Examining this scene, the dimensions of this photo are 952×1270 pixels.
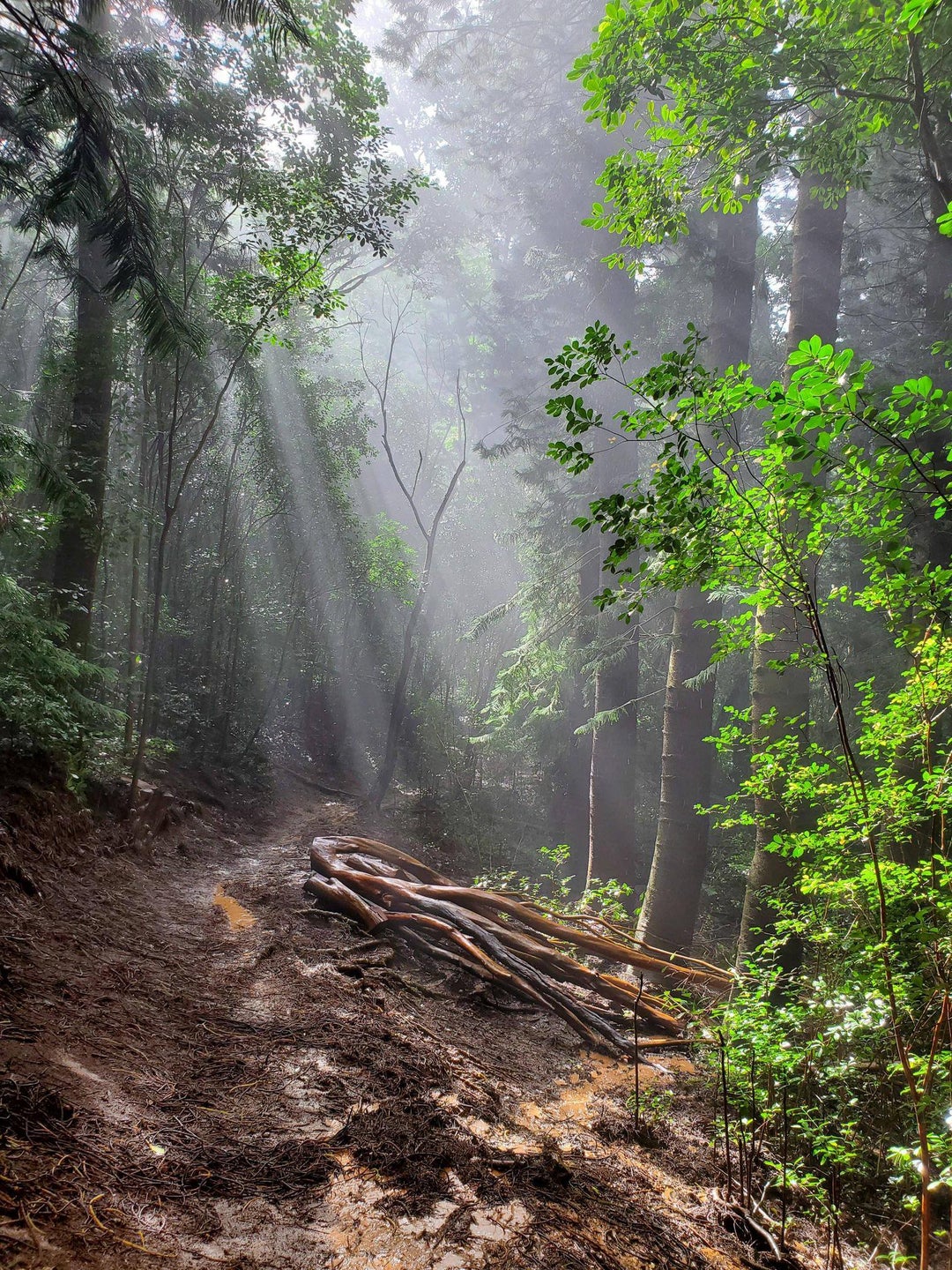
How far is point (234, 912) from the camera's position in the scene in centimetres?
601

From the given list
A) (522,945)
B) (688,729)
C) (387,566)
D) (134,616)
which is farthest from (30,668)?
(387,566)

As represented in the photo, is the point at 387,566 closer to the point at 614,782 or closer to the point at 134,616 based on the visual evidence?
the point at 134,616

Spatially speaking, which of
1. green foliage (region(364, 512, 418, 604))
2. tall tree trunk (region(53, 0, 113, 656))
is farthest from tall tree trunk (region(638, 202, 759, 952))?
green foliage (region(364, 512, 418, 604))

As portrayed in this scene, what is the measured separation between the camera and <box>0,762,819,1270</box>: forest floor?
201 centimetres

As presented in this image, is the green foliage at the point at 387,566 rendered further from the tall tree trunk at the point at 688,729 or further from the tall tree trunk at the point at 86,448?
the tall tree trunk at the point at 688,729

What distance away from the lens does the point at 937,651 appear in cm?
308

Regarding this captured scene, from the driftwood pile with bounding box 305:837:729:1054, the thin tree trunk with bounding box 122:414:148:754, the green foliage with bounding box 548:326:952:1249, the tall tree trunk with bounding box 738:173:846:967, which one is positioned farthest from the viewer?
the thin tree trunk with bounding box 122:414:148:754

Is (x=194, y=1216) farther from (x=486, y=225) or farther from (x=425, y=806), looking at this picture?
(x=486, y=225)

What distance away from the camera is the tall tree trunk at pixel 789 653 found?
215 inches

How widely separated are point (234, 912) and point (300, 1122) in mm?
3659

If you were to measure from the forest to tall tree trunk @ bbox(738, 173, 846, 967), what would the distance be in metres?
0.06

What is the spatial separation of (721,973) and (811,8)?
6.59m

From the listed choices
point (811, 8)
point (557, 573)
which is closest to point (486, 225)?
point (557, 573)

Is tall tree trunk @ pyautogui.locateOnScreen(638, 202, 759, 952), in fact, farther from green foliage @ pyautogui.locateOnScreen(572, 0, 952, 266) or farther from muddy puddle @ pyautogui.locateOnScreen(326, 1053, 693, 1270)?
muddy puddle @ pyautogui.locateOnScreen(326, 1053, 693, 1270)
